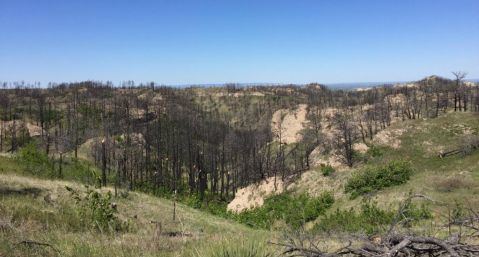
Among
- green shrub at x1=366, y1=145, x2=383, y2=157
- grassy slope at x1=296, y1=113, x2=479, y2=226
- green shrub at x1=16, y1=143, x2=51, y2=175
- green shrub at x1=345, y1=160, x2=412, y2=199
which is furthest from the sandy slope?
green shrub at x1=16, y1=143, x2=51, y2=175

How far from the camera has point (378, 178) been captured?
69.0 ft

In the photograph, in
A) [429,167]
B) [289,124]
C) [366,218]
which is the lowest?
[429,167]

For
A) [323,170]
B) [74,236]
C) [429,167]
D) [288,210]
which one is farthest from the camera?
[429,167]

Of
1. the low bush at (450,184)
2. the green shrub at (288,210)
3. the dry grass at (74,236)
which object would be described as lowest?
the green shrub at (288,210)

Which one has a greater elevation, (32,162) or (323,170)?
(32,162)

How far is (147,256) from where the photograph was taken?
12.9ft

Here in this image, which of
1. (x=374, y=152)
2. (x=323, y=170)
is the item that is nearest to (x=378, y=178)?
(x=323, y=170)

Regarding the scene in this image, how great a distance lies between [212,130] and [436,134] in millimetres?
74833

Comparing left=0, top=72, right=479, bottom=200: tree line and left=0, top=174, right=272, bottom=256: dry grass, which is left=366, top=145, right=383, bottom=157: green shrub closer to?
left=0, top=72, right=479, bottom=200: tree line

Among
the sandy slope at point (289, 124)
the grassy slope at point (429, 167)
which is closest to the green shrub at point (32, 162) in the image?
the grassy slope at point (429, 167)

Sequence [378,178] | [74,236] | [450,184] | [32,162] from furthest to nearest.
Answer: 1. [32,162]
2. [378,178]
3. [450,184]
4. [74,236]

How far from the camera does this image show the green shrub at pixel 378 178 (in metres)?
20.2

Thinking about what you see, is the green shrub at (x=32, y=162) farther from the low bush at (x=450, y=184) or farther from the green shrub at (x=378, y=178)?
Answer: the low bush at (x=450, y=184)

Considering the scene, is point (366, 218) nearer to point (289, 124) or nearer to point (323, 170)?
point (323, 170)
